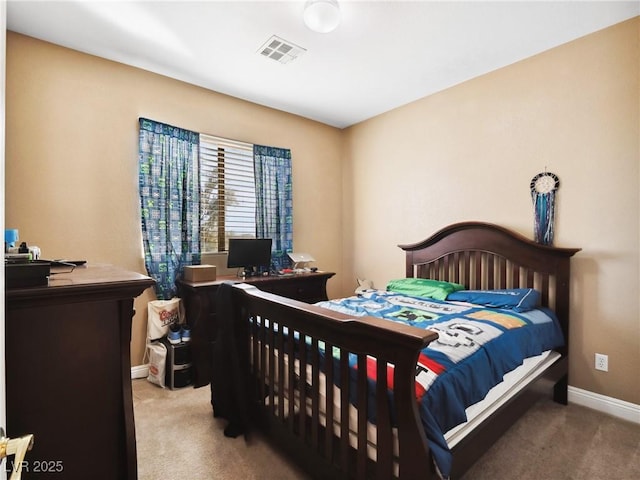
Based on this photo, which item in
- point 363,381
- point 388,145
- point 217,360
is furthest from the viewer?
point 388,145

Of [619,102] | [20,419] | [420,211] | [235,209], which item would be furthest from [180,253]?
[619,102]

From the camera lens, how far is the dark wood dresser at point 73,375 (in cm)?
92

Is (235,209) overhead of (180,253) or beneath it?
overhead

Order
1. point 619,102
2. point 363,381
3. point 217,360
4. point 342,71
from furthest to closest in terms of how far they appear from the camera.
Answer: point 342,71
point 619,102
point 217,360
point 363,381

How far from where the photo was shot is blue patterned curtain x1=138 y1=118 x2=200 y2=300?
282 cm

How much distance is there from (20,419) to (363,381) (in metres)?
1.07

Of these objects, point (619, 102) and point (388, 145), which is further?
point (388, 145)

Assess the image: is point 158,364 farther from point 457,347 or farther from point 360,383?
point 457,347

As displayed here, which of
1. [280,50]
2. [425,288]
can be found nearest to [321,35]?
[280,50]

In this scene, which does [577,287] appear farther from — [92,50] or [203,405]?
[92,50]

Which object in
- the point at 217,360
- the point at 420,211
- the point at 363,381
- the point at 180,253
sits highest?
the point at 420,211

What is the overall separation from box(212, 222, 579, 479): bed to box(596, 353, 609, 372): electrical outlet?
7.7 inches

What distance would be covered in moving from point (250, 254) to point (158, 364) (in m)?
1.23

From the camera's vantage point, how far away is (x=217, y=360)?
2.04 metres
